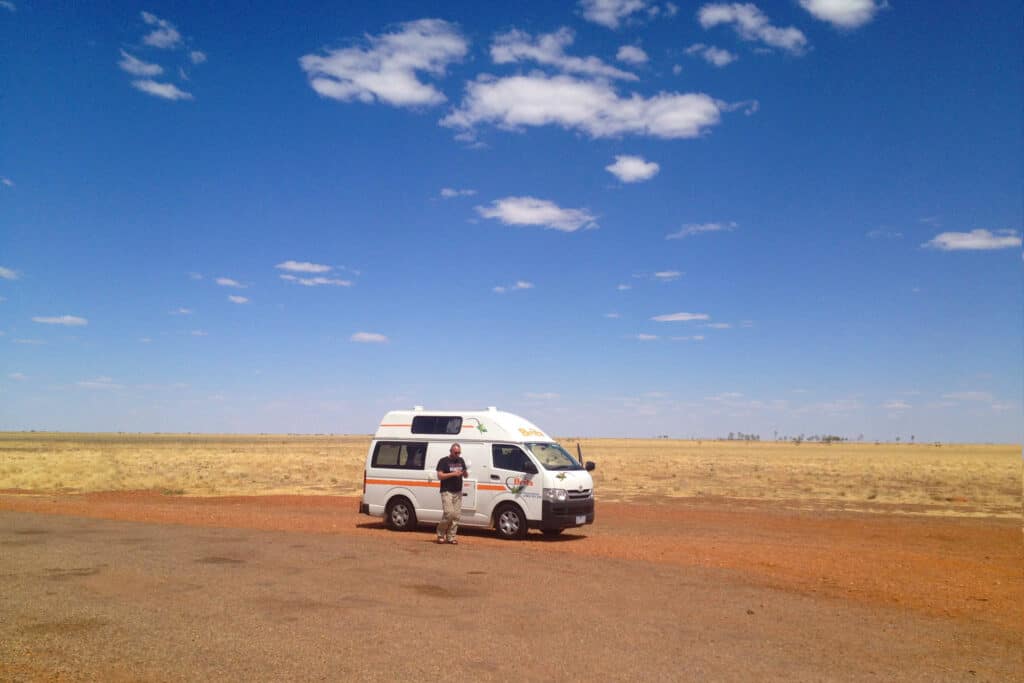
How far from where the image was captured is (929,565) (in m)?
15.2

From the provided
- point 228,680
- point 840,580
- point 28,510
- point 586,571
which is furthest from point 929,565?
point 28,510

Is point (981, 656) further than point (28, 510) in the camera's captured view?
No

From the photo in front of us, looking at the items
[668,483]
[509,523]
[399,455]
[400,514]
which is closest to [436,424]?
[399,455]

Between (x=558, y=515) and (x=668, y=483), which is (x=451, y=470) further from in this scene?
(x=668, y=483)

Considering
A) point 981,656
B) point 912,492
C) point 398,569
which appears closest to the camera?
point 981,656

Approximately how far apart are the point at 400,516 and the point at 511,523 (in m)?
3.01

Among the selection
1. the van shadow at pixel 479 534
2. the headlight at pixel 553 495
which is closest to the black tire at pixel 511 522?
the van shadow at pixel 479 534

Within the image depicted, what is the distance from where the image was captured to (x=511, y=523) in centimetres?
1778

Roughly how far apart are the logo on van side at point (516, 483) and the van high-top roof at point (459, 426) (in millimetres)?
883

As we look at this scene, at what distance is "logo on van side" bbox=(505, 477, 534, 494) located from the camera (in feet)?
57.5

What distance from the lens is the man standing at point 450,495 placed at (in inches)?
657

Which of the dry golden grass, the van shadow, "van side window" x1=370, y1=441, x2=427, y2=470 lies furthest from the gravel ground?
the dry golden grass

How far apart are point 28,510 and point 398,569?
594 inches

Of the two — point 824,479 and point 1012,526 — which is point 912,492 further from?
point 1012,526
